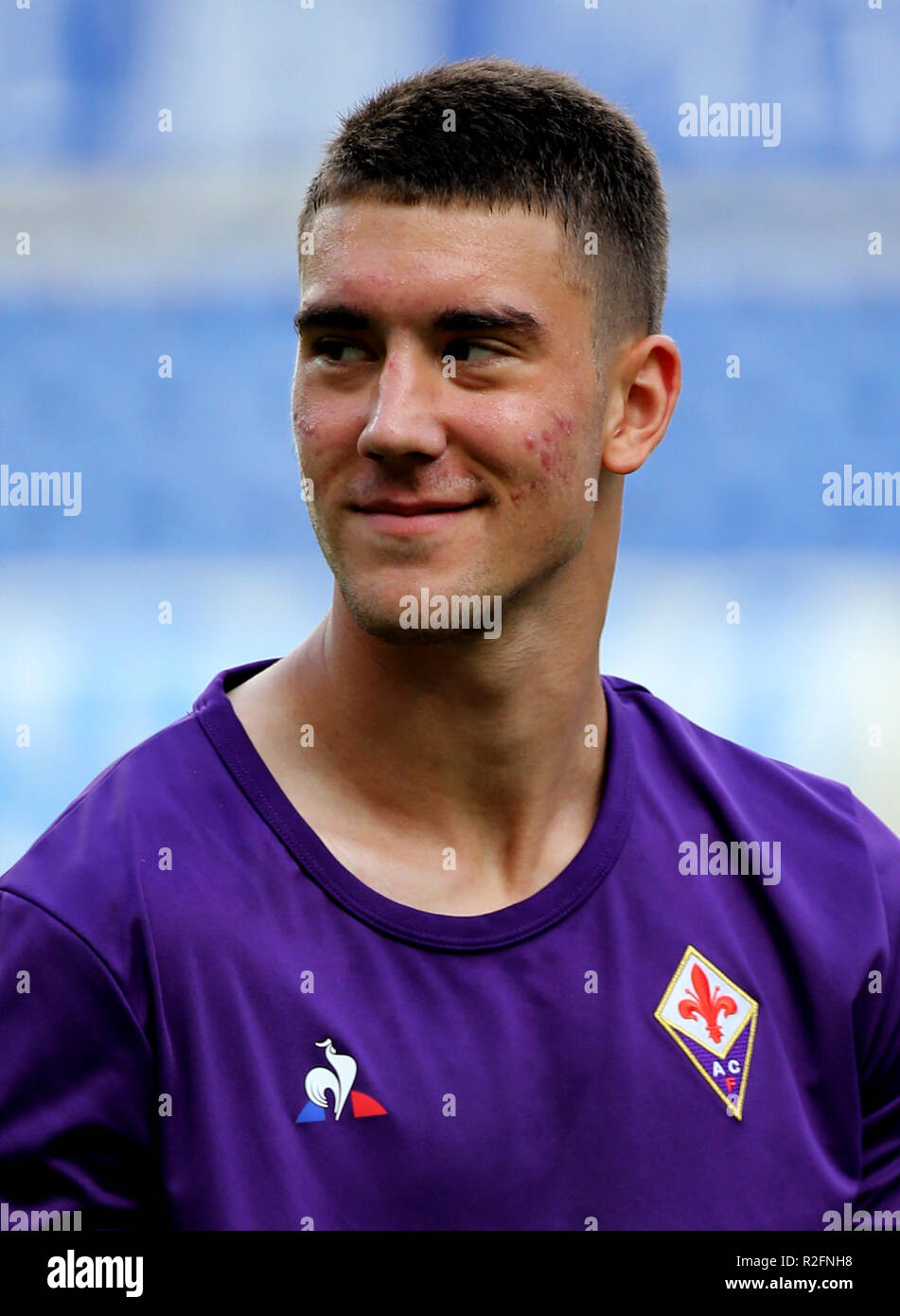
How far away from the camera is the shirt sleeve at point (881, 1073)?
2031 millimetres

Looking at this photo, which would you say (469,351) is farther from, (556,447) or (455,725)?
(455,725)

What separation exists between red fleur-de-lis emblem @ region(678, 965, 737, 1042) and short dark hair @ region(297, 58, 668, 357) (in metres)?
0.77

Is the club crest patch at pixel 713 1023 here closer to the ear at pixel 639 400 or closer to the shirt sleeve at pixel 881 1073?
the shirt sleeve at pixel 881 1073

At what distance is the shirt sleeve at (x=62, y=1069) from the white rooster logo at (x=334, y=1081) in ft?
0.60

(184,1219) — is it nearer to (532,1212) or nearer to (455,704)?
(532,1212)

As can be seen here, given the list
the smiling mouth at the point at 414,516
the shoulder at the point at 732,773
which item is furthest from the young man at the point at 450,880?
the shoulder at the point at 732,773

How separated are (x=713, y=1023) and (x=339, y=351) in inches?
35.7

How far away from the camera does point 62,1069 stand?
1.69 meters

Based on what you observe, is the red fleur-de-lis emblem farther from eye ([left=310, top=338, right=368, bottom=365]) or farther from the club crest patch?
eye ([left=310, top=338, right=368, bottom=365])

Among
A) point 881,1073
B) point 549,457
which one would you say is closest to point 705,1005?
point 881,1073

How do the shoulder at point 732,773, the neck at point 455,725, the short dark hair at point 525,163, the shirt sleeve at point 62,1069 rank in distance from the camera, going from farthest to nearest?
the shoulder at point 732,773 → the neck at point 455,725 → the short dark hair at point 525,163 → the shirt sleeve at point 62,1069

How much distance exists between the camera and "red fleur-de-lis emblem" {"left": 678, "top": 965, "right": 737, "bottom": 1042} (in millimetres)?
1941

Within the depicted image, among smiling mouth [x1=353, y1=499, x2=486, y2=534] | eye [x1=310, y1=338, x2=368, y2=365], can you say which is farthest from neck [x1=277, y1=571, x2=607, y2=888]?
eye [x1=310, y1=338, x2=368, y2=365]

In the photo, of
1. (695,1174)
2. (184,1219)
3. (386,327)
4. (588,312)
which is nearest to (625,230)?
(588,312)
